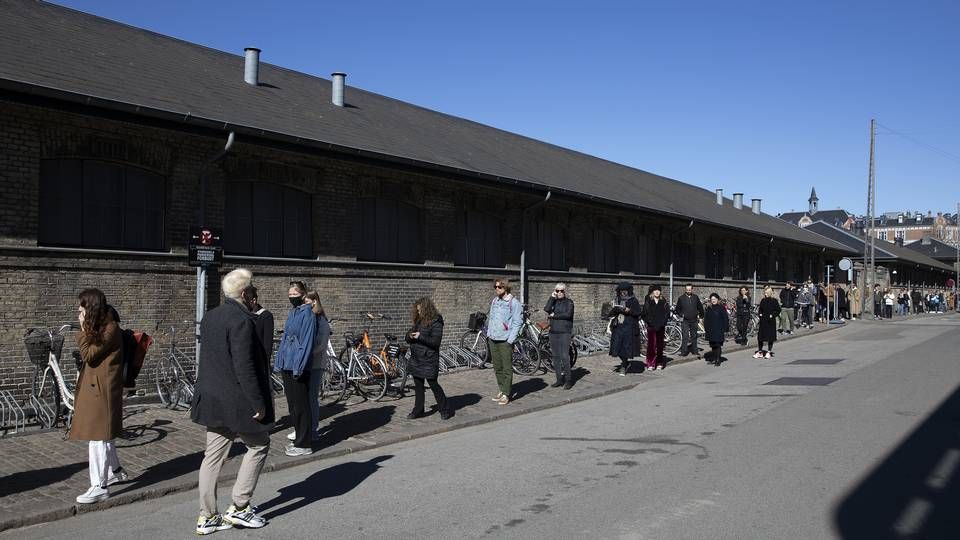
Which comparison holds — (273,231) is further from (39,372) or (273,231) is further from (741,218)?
(741,218)

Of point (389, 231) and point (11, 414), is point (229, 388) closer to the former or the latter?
point (11, 414)

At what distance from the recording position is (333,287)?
14250mm

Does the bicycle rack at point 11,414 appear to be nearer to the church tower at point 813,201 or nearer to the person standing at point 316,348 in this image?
the person standing at point 316,348

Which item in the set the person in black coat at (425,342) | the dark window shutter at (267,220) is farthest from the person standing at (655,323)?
the dark window shutter at (267,220)

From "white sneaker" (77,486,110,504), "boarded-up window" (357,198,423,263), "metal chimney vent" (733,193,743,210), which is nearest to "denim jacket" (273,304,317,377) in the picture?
"white sneaker" (77,486,110,504)

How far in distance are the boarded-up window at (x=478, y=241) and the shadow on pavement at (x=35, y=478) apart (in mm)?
10621

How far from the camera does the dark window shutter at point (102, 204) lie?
11.0 metres

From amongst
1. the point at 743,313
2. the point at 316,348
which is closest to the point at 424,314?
the point at 316,348

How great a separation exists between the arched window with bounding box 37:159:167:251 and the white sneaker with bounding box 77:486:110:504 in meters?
5.27

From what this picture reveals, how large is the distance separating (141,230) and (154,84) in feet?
8.09

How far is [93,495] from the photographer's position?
640 centimetres

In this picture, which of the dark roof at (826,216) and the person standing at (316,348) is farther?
the dark roof at (826,216)

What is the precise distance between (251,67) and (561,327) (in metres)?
8.49

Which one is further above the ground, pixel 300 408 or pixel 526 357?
pixel 300 408
